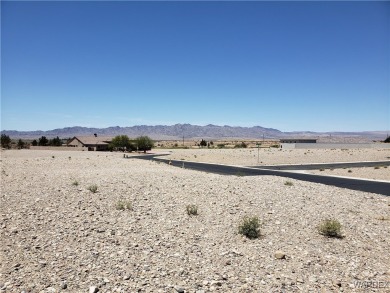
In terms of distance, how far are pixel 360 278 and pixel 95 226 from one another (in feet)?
31.3

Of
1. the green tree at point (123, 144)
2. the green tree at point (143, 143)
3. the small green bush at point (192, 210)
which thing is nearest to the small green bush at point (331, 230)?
the small green bush at point (192, 210)

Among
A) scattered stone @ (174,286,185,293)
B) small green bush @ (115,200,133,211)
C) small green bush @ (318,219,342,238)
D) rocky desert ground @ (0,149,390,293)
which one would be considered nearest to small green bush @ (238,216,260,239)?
rocky desert ground @ (0,149,390,293)

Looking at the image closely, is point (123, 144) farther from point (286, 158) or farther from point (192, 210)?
point (192, 210)

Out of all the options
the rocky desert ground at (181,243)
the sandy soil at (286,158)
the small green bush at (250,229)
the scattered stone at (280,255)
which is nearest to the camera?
the rocky desert ground at (181,243)

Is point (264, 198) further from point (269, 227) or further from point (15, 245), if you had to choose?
point (15, 245)

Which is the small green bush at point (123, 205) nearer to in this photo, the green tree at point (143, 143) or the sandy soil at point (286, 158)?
the sandy soil at point (286, 158)

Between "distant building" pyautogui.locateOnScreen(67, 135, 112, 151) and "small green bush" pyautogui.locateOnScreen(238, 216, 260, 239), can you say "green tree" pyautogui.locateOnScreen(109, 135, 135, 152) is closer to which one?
"distant building" pyautogui.locateOnScreen(67, 135, 112, 151)

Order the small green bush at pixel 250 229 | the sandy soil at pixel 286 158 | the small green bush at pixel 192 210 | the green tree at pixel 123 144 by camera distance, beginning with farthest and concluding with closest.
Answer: the green tree at pixel 123 144 → the sandy soil at pixel 286 158 → the small green bush at pixel 192 210 → the small green bush at pixel 250 229

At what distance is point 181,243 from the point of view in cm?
1195

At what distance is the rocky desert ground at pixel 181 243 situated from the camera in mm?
9219

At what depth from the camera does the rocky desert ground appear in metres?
9.22

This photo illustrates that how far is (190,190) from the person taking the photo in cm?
2050

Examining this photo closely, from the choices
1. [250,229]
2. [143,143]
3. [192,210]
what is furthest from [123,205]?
[143,143]

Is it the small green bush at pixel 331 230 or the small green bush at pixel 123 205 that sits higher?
the small green bush at pixel 123 205
